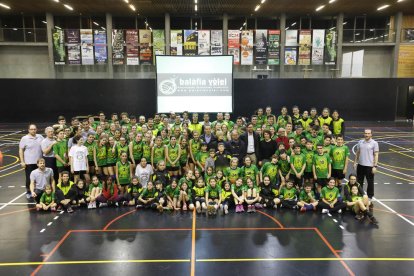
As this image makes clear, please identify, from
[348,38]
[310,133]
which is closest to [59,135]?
[310,133]

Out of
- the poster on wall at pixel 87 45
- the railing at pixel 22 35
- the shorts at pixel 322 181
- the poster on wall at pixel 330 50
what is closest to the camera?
the shorts at pixel 322 181

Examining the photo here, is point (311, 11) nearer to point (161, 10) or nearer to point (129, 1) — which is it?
point (161, 10)

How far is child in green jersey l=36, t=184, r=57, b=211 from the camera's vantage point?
325 inches

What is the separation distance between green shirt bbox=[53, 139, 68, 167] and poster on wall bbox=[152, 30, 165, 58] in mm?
17079

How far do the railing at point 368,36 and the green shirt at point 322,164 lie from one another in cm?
2077

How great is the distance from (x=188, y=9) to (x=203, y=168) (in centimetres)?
1740

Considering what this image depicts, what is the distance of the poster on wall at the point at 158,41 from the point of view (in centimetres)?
2477

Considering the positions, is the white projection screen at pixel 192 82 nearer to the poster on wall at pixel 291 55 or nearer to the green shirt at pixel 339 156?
the green shirt at pixel 339 156

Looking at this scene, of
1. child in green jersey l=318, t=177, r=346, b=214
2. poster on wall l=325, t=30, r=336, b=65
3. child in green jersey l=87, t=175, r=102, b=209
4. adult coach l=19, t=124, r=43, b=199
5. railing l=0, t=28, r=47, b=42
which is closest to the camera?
child in green jersey l=318, t=177, r=346, b=214

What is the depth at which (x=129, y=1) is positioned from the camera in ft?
68.4

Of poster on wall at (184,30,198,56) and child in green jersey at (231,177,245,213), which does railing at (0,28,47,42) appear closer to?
poster on wall at (184,30,198,56)

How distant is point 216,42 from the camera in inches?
982

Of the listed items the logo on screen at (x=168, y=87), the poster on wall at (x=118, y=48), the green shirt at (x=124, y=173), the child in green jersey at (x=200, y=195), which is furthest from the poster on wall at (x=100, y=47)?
the child in green jersey at (x=200, y=195)

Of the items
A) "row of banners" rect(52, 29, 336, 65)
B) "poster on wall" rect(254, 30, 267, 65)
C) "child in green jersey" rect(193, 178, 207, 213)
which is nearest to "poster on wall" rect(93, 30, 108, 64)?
"row of banners" rect(52, 29, 336, 65)
